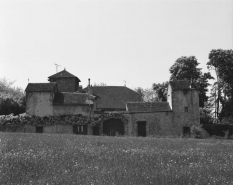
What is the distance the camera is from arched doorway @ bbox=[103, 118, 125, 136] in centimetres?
3788

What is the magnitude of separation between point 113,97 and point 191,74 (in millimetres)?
15002

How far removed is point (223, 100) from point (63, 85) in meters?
26.5

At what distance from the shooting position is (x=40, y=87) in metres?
38.9

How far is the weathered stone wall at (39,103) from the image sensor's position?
38.1 meters

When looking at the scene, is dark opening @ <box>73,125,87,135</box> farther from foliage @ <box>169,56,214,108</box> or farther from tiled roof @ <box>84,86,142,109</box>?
foliage @ <box>169,56,214,108</box>

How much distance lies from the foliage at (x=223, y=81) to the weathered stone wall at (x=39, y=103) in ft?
88.0

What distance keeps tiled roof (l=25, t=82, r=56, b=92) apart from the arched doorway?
821cm

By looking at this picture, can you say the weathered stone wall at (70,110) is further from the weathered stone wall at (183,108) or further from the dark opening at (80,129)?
the weathered stone wall at (183,108)

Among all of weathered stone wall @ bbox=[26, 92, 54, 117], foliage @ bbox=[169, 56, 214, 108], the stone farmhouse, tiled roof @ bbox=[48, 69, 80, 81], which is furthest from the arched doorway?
foliage @ bbox=[169, 56, 214, 108]

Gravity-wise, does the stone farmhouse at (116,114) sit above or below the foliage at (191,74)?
below

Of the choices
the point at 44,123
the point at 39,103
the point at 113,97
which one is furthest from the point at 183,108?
the point at 39,103

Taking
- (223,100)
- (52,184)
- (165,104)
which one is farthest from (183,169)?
(223,100)

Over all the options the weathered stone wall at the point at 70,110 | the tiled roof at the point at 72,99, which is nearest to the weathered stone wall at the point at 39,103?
the weathered stone wall at the point at 70,110

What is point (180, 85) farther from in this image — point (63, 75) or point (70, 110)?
point (63, 75)
